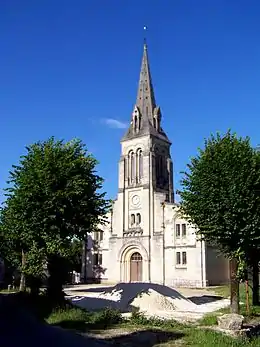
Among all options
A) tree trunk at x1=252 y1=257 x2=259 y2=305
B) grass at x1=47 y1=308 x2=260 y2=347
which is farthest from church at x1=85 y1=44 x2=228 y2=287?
grass at x1=47 y1=308 x2=260 y2=347

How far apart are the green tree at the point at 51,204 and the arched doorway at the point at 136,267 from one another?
3180cm

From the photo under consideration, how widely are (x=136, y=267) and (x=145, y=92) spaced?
81.4 ft

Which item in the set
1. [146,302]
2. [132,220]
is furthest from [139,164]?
[146,302]

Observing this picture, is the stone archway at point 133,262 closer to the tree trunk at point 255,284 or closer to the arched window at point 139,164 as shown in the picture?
the arched window at point 139,164

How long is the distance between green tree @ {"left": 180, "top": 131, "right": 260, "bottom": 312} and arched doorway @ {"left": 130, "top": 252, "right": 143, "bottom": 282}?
1262 inches

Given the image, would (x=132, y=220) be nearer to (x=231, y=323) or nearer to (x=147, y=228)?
(x=147, y=228)

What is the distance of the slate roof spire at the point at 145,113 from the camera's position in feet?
187

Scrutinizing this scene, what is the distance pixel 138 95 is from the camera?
60.0m

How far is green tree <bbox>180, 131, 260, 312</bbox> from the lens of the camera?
1956 cm

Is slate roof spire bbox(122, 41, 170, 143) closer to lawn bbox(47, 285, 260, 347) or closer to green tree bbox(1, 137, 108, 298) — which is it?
green tree bbox(1, 137, 108, 298)

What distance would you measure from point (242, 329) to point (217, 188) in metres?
7.87

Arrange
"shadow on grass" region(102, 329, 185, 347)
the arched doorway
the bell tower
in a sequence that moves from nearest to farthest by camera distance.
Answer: "shadow on grass" region(102, 329, 185, 347) < the arched doorway < the bell tower


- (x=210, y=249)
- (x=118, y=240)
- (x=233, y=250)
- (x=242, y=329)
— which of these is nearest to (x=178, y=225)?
(x=210, y=249)

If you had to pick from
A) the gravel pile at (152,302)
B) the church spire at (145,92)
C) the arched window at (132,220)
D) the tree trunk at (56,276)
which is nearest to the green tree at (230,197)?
the gravel pile at (152,302)
